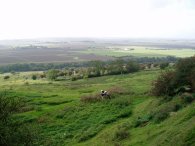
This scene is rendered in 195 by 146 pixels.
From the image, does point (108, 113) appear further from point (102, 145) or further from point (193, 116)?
point (193, 116)

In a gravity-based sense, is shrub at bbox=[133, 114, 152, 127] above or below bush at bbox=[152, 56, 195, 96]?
below

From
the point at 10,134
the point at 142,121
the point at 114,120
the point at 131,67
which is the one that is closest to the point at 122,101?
the point at 114,120

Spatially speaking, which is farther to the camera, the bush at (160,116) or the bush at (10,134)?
the bush at (160,116)

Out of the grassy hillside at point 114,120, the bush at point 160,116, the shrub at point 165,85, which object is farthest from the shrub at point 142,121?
the shrub at point 165,85

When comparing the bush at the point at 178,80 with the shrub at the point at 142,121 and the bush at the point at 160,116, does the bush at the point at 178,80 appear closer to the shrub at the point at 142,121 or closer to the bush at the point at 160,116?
the shrub at the point at 142,121

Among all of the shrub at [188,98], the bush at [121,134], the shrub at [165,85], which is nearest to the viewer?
the bush at [121,134]

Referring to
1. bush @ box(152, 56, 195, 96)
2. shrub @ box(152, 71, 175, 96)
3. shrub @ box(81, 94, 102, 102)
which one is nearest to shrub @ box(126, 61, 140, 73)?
shrub @ box(81, 94, 102, 102)

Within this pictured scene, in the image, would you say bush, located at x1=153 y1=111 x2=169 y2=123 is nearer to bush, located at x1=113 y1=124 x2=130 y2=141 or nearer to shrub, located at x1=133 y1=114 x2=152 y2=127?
shrub, located at x1=133 y1=114 x2=152 y2=127

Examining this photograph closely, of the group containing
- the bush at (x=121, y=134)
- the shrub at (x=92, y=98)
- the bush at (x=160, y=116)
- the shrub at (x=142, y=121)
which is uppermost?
the bush at (x=160, y=116)

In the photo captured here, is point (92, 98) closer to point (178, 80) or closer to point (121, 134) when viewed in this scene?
point (178, 80)

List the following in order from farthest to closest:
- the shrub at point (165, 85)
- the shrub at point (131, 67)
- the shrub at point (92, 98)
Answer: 1. the shrub at point (131, 67)
2. the shrub at point (92, 98)
3. the shrub at point (165, 85)

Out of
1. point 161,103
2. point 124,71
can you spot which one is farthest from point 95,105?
point 124,71

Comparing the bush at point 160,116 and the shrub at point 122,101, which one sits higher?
the bush at point 160,116

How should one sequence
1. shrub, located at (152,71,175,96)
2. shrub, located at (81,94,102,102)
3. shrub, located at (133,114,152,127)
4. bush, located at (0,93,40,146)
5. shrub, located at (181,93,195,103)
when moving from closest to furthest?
bush, located at (0,93,40,146) → shrub, located at (133,114,152,127) → shrub, located at (181,93,195,103) → shrub, located at (152,71,175,96) → shrub, located at (81,94,102,102)
